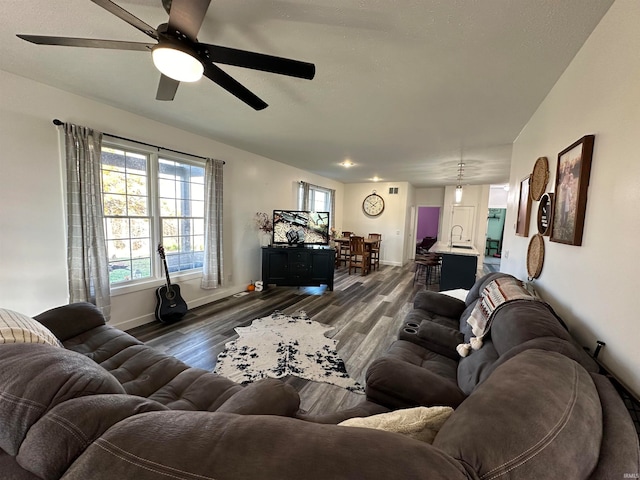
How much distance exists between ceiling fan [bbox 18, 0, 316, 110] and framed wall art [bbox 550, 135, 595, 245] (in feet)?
5.03

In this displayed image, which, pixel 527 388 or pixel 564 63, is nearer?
pixel 527 388

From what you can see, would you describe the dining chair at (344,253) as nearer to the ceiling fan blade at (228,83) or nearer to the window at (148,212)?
the window at (148,212)

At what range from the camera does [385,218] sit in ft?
25.1

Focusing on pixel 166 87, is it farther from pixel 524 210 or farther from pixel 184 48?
pixel 524 210

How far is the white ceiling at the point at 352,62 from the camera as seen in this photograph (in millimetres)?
1387

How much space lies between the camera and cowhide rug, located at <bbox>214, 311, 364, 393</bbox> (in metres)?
2.24

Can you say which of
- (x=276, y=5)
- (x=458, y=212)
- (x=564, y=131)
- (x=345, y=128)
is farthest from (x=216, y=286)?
(x=458, y=212)

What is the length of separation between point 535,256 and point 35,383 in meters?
2.87

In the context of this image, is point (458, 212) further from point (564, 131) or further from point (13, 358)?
point (13, 358)

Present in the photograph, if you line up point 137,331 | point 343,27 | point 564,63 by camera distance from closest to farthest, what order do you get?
point 343,27, point 564,63, point 137,331

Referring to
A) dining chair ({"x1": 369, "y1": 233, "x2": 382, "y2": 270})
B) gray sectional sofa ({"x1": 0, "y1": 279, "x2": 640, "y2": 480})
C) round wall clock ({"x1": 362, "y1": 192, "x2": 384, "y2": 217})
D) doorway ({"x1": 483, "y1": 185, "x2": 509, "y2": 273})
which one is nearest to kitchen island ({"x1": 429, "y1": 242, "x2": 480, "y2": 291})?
dining chair ({"x1": 369, "y1": 233, "x2": 382, "y2": 270})

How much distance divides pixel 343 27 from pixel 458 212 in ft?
24.0

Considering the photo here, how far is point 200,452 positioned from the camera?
468 millimetres

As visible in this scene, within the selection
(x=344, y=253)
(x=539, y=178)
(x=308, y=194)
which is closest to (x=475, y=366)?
(x=539, y=178)
